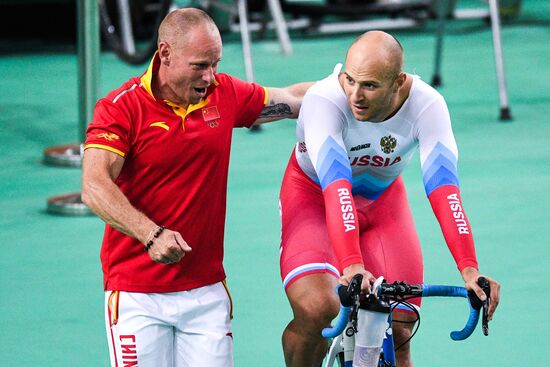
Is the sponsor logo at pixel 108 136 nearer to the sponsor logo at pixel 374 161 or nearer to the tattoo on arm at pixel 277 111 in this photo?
the tattoo on arm at pixel 277 111

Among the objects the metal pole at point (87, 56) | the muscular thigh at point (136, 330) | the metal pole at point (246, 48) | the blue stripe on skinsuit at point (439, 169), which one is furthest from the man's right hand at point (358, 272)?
the metal pole at point (246, 48)

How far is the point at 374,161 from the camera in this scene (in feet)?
15.4

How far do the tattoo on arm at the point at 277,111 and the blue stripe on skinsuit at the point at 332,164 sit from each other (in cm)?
47

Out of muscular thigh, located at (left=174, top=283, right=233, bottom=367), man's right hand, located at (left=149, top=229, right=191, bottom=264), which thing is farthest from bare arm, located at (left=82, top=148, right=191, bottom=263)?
muscular thigh, located at (left=174, top=283, right=233, bottom=367)

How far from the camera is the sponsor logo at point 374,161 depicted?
4.68m

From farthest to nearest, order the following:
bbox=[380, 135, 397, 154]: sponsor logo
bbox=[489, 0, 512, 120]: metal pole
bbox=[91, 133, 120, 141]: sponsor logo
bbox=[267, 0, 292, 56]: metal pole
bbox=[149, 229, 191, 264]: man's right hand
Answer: bbox=[267, 0, 292, 56]: metal pole, bbox=[489, 0, 512, 120]: metal pole, bbox=[380, 135, 397, 154]: sponsor logo, bbox=[91, 133, 120, 141]: sponsor logo, bbox=[149, 229, 191, 264]: man's right hand

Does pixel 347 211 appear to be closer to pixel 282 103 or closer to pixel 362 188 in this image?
pixel 362 188

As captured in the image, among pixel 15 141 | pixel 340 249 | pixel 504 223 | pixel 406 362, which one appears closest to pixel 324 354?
pixel 406 362

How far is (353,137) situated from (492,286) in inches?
40.1

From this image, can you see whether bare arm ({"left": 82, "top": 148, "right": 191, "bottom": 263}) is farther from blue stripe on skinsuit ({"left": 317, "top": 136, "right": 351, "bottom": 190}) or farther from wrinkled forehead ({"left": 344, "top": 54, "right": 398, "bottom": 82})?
wrinkled forehead ({"left": 344, "top": 54, "right": 398, "bottom": 82})

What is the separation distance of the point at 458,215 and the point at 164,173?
104 centimetres

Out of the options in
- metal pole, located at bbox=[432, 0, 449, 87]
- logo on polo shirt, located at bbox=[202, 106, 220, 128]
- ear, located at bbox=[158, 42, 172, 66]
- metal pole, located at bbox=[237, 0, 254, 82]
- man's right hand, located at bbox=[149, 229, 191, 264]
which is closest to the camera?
man's right hand, located at bbox=[149, 229, 191, 264]

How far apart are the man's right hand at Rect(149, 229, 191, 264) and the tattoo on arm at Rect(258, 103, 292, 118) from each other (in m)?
1.12

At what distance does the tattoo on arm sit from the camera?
479 cm
